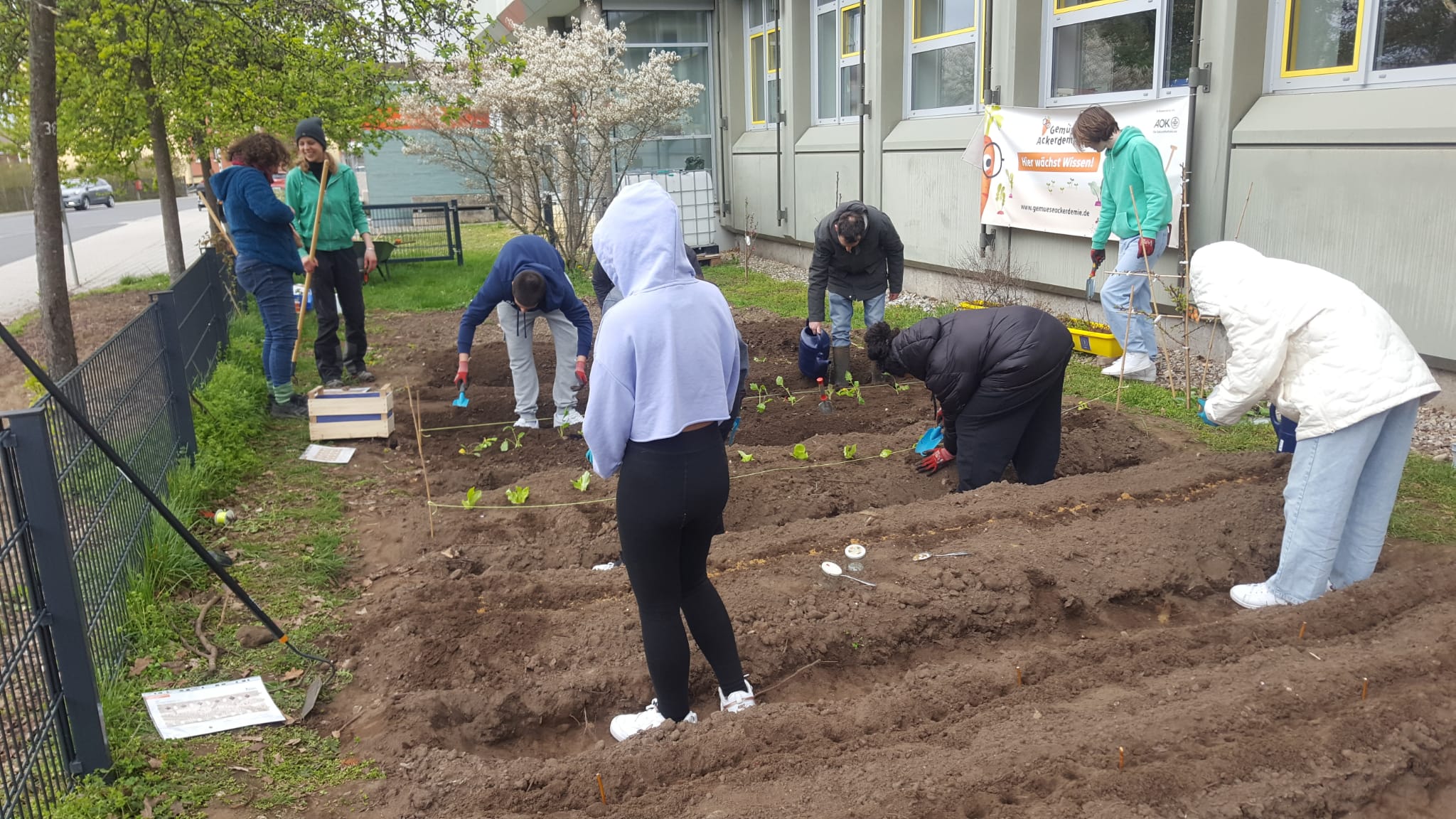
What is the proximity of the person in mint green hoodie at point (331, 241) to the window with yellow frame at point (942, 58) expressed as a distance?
6.70 meters

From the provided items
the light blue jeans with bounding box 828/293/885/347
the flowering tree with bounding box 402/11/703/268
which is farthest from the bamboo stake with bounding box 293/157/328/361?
the flowering tree with bounding box 402/11/703/268

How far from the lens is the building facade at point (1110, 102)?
6562 mm

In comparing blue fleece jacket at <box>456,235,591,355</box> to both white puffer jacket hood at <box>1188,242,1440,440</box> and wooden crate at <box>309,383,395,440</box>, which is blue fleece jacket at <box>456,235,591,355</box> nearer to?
wooden crate at <box>309,383,395,440</box>

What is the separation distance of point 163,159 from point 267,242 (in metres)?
5.70

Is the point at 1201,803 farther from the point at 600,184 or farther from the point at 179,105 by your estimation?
the point at 600,184

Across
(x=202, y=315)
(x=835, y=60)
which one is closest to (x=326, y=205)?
(x=202, y=315)

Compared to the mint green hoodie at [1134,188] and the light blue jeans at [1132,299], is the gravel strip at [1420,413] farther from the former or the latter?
the mint green hoodie at [1134,188]

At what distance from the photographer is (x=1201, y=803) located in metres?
2.67

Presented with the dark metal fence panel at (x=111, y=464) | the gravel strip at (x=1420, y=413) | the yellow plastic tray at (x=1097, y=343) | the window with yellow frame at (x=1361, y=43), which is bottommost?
the gravel strip at (x=1420, y=413)

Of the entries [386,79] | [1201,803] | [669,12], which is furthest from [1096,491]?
[669,12]

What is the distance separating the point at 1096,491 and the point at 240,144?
20.2 ft

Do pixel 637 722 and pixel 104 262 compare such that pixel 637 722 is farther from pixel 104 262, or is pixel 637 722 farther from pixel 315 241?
pixel 104 262

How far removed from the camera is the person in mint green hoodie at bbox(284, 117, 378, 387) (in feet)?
26.6

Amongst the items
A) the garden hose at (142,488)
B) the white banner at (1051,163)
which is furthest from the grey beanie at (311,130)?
the white banner at (1051,163)
